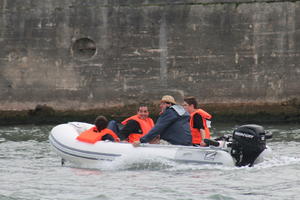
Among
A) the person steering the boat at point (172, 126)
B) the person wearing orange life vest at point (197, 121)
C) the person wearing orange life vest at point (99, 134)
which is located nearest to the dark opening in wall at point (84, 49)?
the person wearing orange life vest at point (99, 134)

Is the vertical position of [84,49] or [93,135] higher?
[84,49]

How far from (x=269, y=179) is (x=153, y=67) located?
952cm

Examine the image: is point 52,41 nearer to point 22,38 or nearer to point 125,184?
point 22,38

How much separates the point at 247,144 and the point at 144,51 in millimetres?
8732

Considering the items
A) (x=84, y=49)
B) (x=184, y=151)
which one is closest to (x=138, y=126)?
(x=184, y=151)

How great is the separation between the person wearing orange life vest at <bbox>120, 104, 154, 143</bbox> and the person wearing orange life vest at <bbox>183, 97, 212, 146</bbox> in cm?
62

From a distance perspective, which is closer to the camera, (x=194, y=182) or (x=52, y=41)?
(x=194, y=182)

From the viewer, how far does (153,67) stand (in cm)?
2214

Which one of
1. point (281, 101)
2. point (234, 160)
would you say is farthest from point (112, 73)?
point (234, 160)

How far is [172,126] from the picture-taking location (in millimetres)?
14328

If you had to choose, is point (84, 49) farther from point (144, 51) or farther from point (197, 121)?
point (197, 121)

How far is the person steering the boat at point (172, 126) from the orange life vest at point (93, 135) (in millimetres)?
521

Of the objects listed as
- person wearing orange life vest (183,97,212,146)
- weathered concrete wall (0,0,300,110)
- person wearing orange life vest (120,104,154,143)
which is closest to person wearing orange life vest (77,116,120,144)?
person wearing orange life vest (120,104,154,143)

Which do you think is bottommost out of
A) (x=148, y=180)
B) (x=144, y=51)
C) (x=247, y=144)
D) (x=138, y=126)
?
(x=148, y=180)
